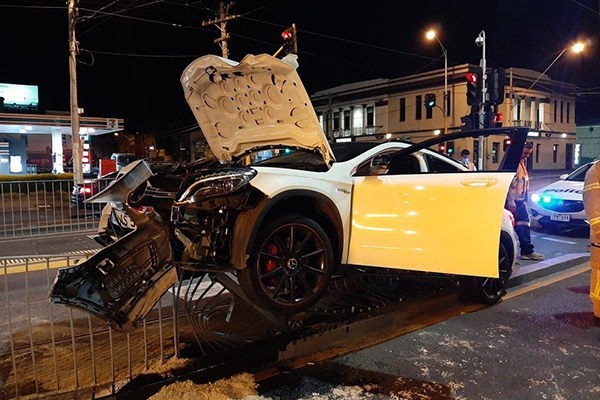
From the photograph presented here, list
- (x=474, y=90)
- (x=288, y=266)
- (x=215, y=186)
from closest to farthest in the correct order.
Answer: (x=215, y=186), (x=288, y=266), (x=474, y=90)

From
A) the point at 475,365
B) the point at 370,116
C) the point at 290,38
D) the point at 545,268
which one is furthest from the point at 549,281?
the point at 370,116

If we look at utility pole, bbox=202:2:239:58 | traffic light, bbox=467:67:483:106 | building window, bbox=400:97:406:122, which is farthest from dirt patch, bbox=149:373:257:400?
building window, bbox=400:97:406:122

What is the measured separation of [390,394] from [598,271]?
3.03 meters

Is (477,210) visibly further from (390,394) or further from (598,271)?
(598,271)

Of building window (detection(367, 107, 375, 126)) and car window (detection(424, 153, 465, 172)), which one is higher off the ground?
building window (detection(367, 107, 375, 126))

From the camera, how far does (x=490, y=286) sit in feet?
17.9

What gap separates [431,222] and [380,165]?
0.87 meters

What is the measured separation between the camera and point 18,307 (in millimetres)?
5199

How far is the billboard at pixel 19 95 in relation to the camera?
3266cm

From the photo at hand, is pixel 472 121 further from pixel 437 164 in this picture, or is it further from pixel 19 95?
pixel 19 95

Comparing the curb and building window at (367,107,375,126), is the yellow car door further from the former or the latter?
building window at (367,107,375,126)

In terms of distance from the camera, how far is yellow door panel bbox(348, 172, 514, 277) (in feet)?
12.8

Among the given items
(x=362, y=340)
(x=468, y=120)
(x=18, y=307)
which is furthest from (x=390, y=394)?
(x=468, y=120)

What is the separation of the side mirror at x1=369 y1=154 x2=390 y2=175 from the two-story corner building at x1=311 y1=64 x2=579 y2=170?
34.6 m
